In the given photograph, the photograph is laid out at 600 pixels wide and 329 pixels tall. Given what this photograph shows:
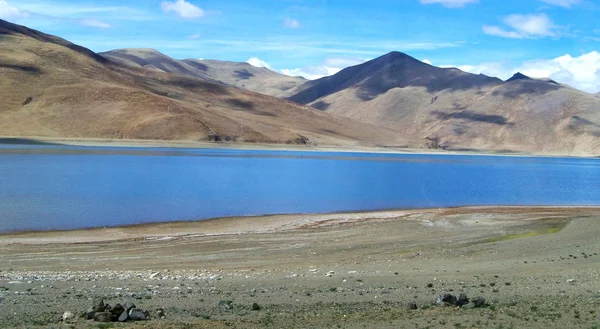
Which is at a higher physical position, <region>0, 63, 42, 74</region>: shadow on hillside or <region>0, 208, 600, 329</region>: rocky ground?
<region>0, 63, 42, 74</region>: shadow on hillside

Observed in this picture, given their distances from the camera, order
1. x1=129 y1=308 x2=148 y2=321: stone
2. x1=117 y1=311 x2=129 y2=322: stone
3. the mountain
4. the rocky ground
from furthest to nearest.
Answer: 1. the mountain
2. the rocky ground
3. x1=129 y1=308 x2=148 y2=321: stone
4. x1=117 y1=311 x2=129 y2=322: stone

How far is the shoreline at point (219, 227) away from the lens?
26834mm

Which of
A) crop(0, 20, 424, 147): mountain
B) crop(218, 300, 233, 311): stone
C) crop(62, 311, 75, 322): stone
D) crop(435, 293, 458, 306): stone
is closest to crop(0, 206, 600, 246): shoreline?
crop(218, 300, 233, 311): stone

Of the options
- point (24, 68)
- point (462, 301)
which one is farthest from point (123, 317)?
point (24, 68)

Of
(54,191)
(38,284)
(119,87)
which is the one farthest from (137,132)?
(38,284)

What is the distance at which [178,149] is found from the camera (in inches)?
5399

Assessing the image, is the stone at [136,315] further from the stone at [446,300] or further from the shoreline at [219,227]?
the shoreline at [219,227]

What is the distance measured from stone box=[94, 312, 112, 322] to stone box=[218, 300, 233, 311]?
2.31m

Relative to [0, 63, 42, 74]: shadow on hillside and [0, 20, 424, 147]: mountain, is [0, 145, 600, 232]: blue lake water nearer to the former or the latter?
[0, 20, 424, 147]: mountain

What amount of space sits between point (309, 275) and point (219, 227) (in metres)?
14.2

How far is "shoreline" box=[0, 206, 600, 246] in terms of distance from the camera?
2683 centimetres

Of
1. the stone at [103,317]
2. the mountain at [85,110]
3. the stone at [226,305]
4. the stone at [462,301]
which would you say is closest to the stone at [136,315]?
the stone at [103,317]

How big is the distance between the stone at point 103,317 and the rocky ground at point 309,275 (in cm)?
2

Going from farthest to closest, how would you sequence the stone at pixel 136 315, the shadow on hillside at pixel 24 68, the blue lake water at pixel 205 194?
1. the shadow on hillside at pixel 24 68
2. the blue lake water at pixel 205 194
3. the stone at pixel 136 315
